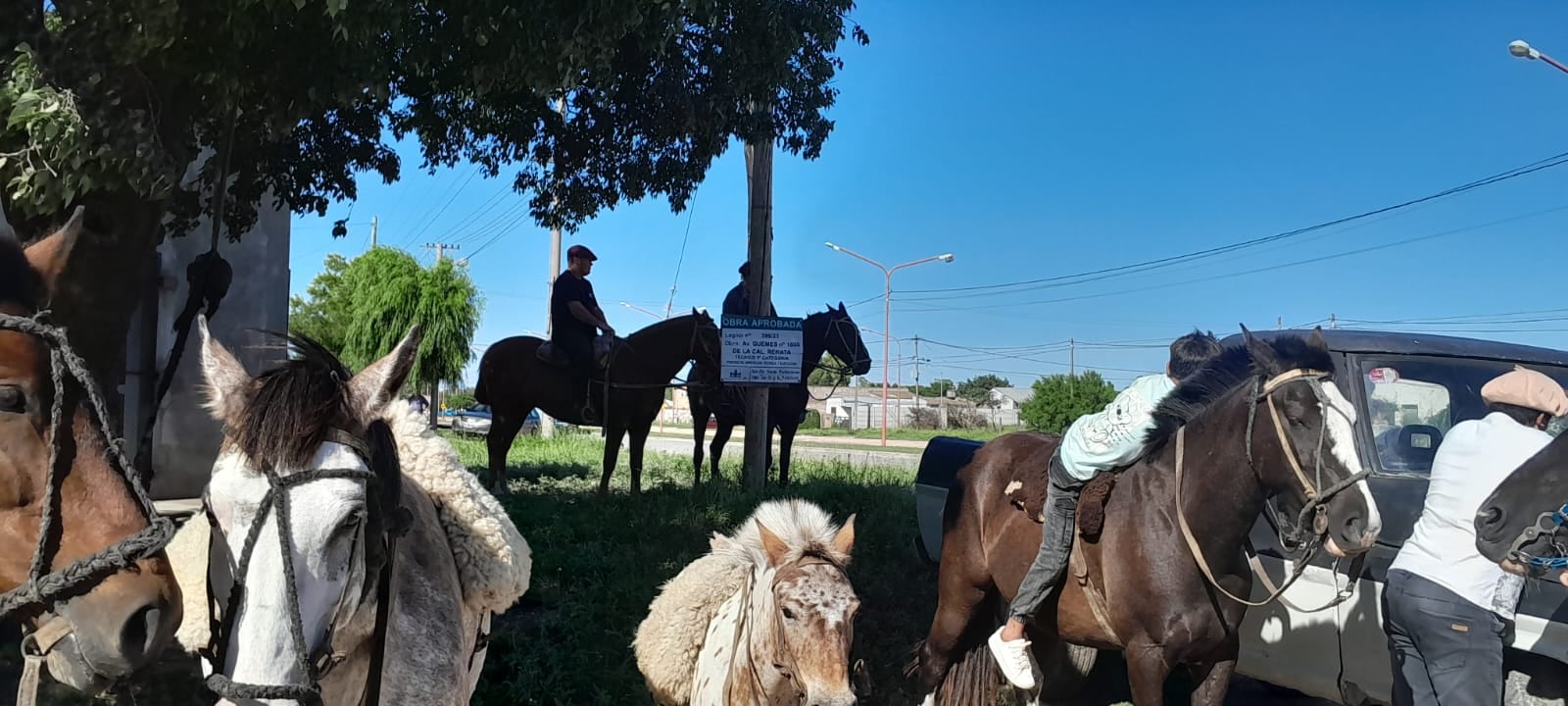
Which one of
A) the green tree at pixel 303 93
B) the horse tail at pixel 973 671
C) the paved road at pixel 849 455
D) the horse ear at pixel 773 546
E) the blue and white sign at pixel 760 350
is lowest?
the horse tail at pixel 973 671

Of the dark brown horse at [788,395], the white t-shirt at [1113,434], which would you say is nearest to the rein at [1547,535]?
the white t-shirt at [1113,434]

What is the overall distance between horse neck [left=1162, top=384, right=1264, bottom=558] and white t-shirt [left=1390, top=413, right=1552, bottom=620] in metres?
0.64

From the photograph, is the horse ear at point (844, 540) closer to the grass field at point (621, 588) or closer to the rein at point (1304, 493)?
the rein at point (1304, 493)

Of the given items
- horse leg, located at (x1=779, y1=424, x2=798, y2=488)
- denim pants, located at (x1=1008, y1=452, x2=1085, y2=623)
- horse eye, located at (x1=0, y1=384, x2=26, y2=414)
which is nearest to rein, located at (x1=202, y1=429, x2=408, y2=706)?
horse eye, located at (x1=0, y1=384, x2=26, y2=414)

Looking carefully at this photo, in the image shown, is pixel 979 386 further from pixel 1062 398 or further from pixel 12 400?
pixel 12 400

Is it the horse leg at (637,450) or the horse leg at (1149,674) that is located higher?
the horse leg at (637,450)

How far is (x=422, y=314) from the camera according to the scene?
87.3 ft

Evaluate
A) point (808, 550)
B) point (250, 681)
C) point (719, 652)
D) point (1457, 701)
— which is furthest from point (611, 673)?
point (1457, 701)

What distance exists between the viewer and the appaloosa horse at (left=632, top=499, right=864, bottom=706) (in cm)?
315

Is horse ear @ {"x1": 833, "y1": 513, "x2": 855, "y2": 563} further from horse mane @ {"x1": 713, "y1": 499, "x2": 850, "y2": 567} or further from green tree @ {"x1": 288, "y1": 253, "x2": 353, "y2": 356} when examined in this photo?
green tree @ {"x1": 288, "y1": 253, "x2": 353, "y2": 356}

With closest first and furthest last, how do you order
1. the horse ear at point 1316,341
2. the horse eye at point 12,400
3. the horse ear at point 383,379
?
the horse eye at point 12,400, the horse ear at point 383,379, the horse ear at point 1316,341

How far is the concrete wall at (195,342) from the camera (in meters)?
9.19

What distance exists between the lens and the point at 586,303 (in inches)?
386

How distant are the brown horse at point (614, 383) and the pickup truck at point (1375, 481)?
608 cm
